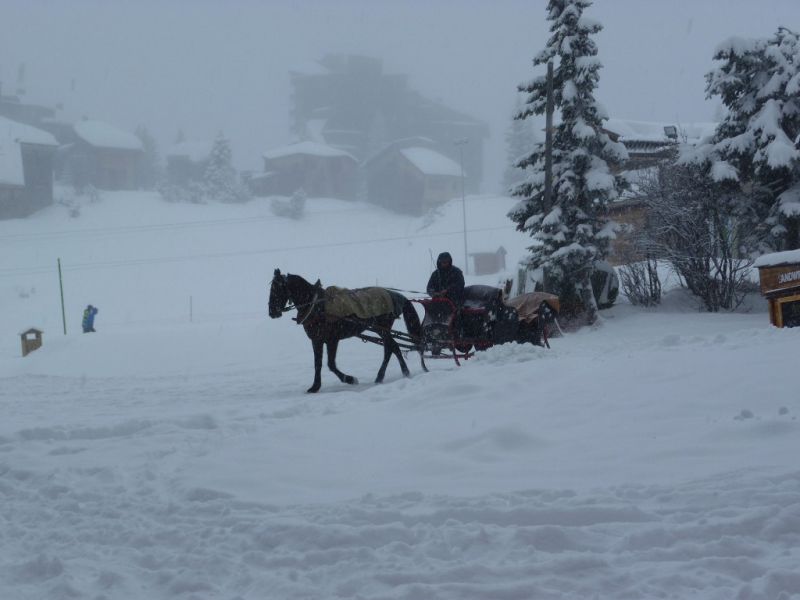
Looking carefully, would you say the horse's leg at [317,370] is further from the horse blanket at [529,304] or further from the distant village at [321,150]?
the distant village at [321,150]

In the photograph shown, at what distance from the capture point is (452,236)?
219 feet

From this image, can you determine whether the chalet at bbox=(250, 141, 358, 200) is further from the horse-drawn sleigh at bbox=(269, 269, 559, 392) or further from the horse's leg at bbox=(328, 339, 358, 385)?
the horse's leg at bbox=(328, 339, 358, 385)

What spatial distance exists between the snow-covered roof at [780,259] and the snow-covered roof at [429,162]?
70857 mm

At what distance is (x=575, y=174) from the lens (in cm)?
2044

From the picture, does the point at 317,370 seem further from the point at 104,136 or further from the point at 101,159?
the point at 104,136

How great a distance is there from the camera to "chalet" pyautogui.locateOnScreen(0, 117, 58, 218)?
6756 cm

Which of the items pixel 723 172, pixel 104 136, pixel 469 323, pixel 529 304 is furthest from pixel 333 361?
pixel 104 136

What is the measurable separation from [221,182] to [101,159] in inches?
600

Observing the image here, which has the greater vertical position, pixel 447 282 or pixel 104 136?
pixel 104 136

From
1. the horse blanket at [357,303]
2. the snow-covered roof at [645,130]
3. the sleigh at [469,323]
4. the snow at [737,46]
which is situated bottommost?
the sleigh at [469,323]

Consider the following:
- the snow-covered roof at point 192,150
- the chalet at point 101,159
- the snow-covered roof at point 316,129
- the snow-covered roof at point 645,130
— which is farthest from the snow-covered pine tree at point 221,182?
the snow-covered roof at point 645,130

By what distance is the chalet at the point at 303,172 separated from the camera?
291ft

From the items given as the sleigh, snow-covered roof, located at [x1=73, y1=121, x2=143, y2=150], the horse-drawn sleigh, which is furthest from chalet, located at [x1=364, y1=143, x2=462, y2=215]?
the horse-drawn sleigh

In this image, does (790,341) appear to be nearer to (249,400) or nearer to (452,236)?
(249,400)
